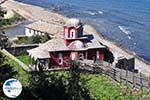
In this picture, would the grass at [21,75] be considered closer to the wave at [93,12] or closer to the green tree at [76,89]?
the green tree at [76,89]

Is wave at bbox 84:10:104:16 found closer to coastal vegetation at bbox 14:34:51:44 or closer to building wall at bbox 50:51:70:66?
coastal vegetation at bbox 14:34:51:44

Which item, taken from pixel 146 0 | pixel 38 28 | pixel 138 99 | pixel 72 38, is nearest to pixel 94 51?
pixel 72 38

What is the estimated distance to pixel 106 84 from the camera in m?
42.1

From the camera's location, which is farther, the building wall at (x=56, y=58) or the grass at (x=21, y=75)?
the building wall at (x=56, y=58)

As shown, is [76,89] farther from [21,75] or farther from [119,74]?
[119,74]

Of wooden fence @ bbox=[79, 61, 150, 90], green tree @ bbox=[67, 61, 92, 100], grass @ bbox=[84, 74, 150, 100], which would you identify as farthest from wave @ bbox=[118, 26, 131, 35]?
green tree @ bbox=[67, 61, 92, 100]

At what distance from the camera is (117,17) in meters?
101

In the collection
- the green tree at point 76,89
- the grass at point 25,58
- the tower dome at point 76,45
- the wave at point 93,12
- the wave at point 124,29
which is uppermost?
the green tree at point 76,89

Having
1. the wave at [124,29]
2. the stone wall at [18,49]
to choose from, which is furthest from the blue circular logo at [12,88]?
the wave at [124,29]

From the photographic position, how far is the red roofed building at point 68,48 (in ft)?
163

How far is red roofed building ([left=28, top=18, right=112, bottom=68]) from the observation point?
163ft

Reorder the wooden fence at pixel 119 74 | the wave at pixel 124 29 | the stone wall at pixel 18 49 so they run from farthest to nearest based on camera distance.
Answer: the wave at pixel 124 29
the stone wall at pixel 18 49
the wooden fence at pixel 119 74

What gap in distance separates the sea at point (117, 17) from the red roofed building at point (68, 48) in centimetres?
2302

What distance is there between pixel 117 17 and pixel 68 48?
5213cm
